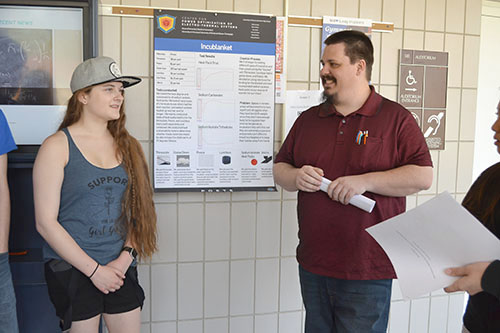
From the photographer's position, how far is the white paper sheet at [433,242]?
3.34 ft

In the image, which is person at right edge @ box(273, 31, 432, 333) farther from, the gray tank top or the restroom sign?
the restroom sign

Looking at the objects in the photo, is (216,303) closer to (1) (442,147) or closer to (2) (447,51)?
(1) (442,147)

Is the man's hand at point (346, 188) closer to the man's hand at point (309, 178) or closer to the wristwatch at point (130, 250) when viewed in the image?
the man's hand at point (309, 178)

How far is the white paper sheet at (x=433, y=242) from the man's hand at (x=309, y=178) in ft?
1.16

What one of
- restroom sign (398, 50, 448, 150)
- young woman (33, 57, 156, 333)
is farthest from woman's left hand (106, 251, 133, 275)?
restroom sign (398, 50, 448, 150)

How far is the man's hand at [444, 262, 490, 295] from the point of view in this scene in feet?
3.34

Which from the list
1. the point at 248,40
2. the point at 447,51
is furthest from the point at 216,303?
the point at 447,51

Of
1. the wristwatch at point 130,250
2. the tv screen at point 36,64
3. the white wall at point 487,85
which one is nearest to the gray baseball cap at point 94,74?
the tv screen at point 36,64

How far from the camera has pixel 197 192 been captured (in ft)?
7.25

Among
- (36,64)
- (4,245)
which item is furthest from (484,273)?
(36,64)

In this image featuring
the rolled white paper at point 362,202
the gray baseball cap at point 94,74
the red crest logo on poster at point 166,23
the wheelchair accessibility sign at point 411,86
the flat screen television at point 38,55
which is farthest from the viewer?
the wheelchair accessibility sign at point 411,86

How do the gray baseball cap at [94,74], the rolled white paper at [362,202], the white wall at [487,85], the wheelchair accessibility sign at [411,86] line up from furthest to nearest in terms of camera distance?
the white wall at [487,85], the wheelchair accessibility sign at [411,86], the gray baseball cap at [94,74], the rolled white paper at [362,202]

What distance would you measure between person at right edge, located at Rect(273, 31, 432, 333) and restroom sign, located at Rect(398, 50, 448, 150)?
0.85 m

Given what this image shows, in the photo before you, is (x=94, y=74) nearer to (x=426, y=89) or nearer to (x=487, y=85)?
(x=426, y=89)
